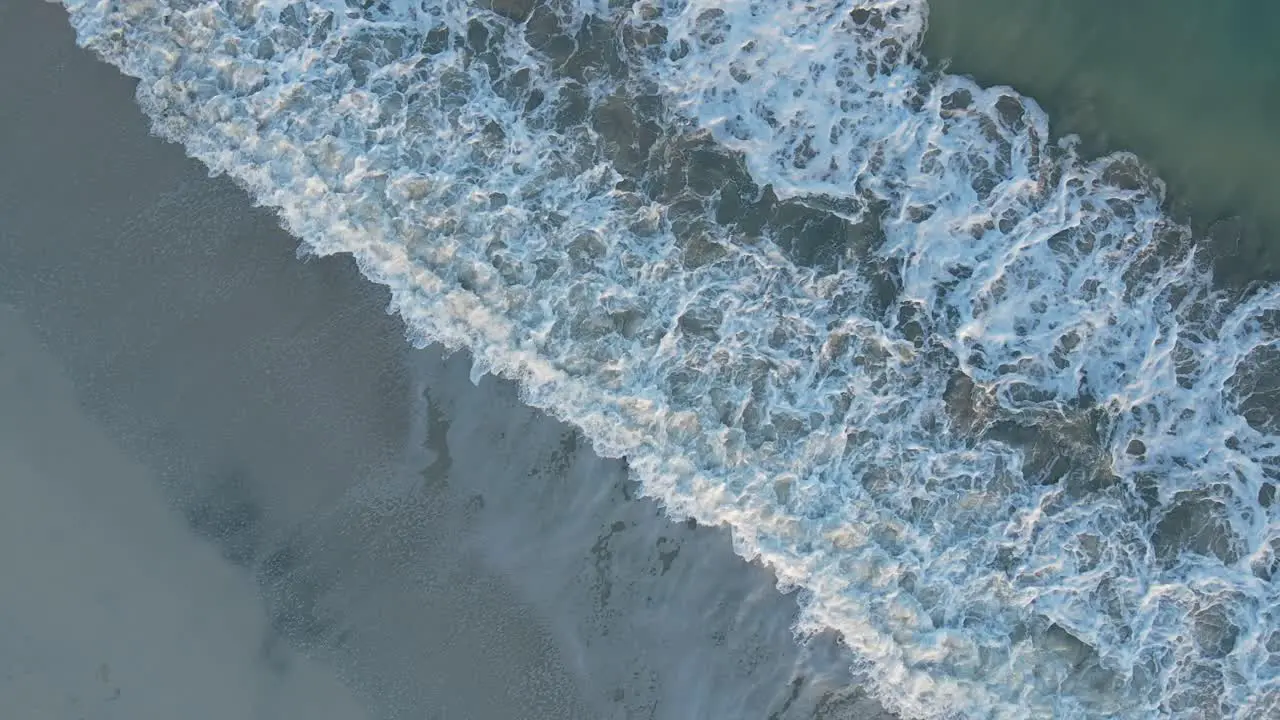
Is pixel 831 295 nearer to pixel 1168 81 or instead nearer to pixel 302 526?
pixel 1168 81

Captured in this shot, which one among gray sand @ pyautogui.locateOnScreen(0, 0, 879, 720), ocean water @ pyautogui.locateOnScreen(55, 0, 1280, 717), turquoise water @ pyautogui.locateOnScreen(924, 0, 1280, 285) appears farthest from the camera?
turquoise water @ pyautogui.locateOnScreen(924, 0, 1280, 285)

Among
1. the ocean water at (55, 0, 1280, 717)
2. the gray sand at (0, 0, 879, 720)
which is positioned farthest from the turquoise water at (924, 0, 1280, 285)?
the gray sand at (0, 0, 879, 720)

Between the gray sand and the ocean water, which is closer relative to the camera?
the gray sand

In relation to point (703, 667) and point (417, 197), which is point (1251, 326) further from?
point (417, 197)

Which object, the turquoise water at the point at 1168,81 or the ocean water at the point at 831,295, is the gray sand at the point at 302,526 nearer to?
the ocean water at the point at 831,295

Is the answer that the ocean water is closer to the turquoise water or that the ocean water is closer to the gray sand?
the turquoise water

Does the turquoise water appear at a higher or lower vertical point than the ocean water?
higher

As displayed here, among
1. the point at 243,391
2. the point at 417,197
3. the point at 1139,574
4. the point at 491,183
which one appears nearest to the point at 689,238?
the point at 491,183

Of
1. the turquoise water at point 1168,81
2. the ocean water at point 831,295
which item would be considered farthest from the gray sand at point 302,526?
the turquoise water at point 1168,81
